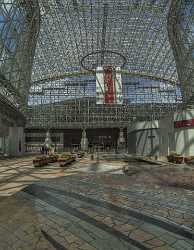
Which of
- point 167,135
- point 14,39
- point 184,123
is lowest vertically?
point 167,135

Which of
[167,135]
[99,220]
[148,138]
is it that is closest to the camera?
[99,220]

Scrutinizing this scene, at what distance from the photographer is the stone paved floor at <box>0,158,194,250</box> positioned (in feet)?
19.3

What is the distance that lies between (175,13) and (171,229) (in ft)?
146

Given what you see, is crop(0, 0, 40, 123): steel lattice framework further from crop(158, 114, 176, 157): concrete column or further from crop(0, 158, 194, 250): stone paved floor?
crop(0, 158, 194, 250): stone paved floor

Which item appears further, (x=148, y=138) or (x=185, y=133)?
(x=148, y=138)

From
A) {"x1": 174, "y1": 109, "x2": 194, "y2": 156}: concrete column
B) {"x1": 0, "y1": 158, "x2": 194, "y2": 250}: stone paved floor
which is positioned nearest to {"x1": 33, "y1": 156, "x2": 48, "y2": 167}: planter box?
{"x1": 0, "y1": 158, "x2": 194, "y2": 250}: stone paved floor

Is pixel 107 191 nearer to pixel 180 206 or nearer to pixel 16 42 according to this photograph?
pixel 180 206

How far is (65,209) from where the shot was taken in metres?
8.82

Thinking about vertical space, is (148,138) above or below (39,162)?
above

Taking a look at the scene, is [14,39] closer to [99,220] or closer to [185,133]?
[185,133]

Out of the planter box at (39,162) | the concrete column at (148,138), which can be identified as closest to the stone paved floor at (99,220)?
the planter box at (39,162)

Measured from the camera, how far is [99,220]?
735 centimetres

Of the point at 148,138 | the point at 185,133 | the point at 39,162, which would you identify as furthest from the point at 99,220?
the point at 148,138

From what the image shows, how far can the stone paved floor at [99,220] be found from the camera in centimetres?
589
